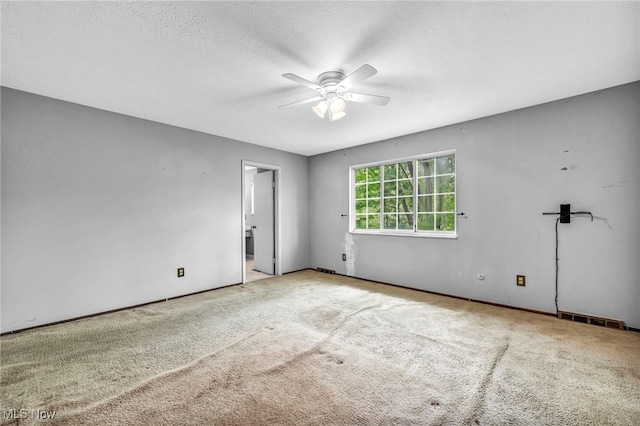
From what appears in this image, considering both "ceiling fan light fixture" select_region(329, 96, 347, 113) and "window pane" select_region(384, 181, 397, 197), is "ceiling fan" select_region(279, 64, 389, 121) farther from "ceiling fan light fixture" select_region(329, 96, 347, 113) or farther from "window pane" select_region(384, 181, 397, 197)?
"window pane" select_region(384, 181, 397, 197)

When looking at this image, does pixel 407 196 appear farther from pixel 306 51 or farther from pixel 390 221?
pixel 306 51

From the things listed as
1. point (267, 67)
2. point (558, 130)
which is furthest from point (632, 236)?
point (267, 67)

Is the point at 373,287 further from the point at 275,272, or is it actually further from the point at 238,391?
the point at 238,391

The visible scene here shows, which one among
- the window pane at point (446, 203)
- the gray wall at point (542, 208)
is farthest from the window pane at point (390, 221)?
the window pane at point (446, 203)

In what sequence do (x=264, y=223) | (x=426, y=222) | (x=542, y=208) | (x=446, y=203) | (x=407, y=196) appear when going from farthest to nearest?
(x=264, y=223) < (x=407, y=196) < (x=426, y=222) < (x=446, y=203) < (x=542, y=208)

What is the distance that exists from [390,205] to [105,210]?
3.98m

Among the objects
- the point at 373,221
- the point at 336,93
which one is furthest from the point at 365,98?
the point at 373,221

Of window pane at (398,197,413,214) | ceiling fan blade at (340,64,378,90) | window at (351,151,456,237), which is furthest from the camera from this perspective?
window pane at (398,197,413,214)

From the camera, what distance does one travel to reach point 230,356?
2232mm

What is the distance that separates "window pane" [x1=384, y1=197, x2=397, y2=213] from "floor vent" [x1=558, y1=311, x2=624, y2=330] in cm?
244

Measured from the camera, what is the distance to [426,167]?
14.0ft

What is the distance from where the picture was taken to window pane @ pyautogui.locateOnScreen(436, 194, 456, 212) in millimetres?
3966

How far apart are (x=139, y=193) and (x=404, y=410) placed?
3630 millimetres

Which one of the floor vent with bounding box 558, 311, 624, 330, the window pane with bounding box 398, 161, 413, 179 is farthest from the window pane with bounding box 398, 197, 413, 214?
the floor vent with bounding box 558, 311, 624, 330
